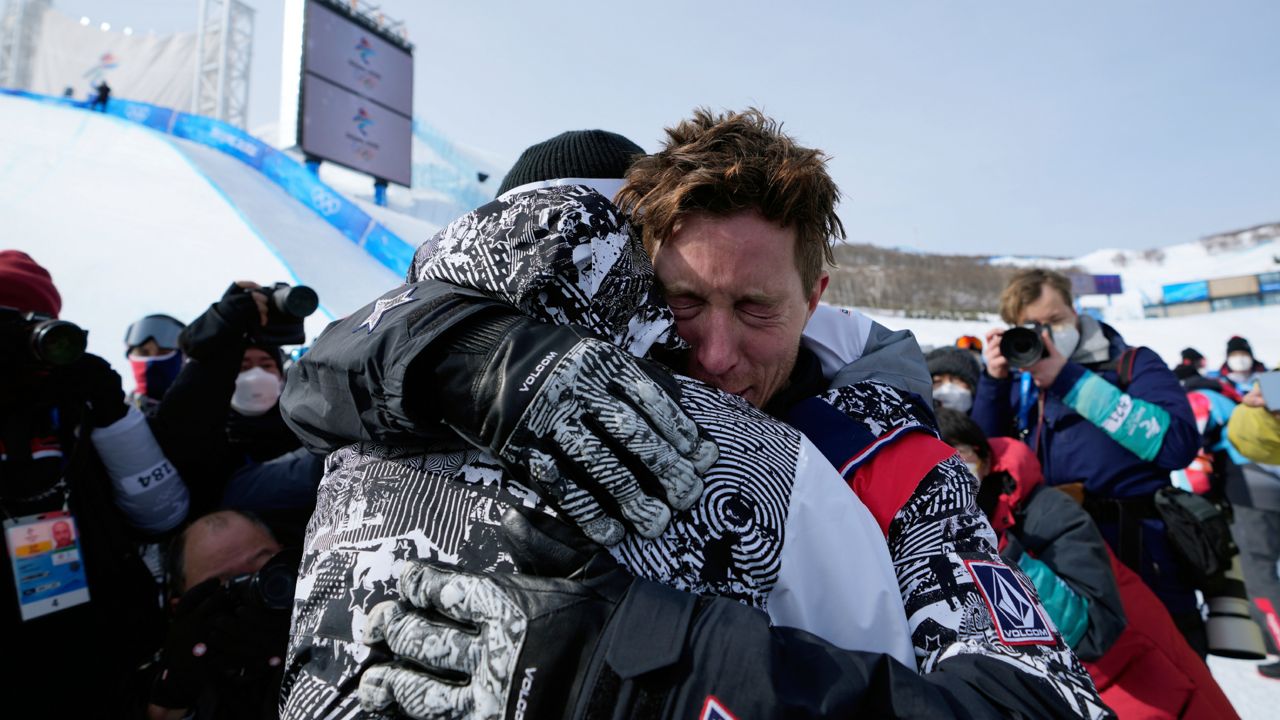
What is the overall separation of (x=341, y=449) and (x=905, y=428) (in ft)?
2.82

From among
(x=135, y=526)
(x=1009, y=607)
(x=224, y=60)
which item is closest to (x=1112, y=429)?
(x=1009, y=607)

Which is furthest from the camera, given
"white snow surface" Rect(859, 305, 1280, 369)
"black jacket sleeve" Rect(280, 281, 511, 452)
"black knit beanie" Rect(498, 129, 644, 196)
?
"white snow surface" Rect(859, 305, 1280, 369)

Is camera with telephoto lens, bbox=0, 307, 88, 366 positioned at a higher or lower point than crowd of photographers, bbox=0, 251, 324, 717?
higher

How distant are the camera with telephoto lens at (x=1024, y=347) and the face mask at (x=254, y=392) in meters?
3.16

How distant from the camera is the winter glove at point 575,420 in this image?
724mm

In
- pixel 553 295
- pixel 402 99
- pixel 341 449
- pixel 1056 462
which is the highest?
pixel 402 99

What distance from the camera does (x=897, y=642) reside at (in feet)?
2.80

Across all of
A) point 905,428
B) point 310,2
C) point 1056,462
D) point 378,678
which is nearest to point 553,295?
point 378,678

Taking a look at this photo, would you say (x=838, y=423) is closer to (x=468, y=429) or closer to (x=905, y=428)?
(x=905, y=428)

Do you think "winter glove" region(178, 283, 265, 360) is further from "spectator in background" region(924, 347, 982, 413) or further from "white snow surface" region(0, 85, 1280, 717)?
"white snow surface" region(0, 85, 1280, 717)

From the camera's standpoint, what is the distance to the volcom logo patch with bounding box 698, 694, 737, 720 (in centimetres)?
67

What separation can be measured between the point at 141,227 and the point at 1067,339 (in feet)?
44.9

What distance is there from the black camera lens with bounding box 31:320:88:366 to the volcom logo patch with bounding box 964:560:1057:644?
220 cm

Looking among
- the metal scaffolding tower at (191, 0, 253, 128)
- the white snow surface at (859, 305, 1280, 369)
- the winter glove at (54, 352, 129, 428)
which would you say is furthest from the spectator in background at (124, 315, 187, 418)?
the metal scaffolding tower at (191, 0, 253, 128)
